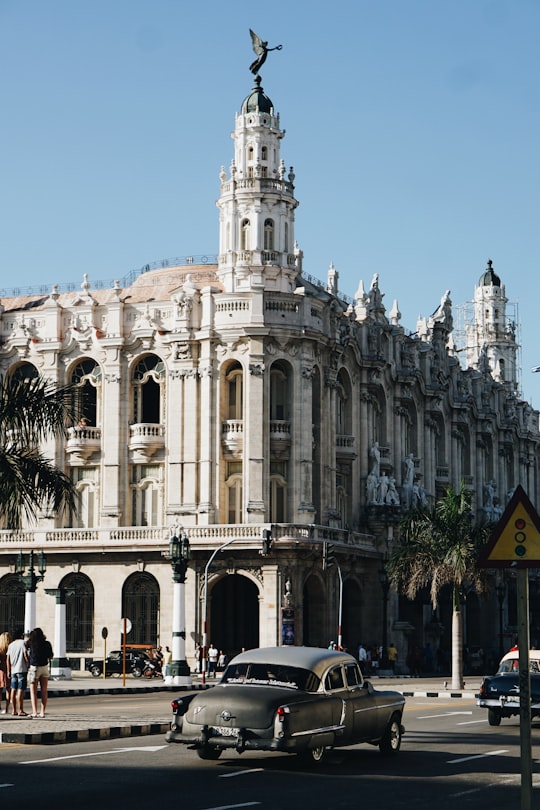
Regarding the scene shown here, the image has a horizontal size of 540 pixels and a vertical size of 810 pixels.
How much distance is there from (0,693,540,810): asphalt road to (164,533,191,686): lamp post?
23.3 metres

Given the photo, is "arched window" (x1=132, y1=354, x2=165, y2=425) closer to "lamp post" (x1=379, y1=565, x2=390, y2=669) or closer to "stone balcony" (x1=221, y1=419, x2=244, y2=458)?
"stone balcony" (x1=221, y1=419, x2=244, y2=458)

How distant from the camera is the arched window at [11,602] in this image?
221 feet

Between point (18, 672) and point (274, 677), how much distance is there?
10.9 metres

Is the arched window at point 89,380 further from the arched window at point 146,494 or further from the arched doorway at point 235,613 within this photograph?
the arched doorway at point 235,613

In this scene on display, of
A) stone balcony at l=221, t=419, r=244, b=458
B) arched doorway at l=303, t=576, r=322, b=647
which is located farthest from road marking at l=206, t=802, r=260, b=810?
arched doorway at l=303, t=576, r=322, b=647

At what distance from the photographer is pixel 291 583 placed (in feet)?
204

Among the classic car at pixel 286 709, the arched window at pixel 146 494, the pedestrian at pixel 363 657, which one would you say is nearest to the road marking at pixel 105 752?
the classic car at pixel 286 709

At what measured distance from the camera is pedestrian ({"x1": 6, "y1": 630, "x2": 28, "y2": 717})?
28812 mm

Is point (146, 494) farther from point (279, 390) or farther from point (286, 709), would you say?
point (286, 709)

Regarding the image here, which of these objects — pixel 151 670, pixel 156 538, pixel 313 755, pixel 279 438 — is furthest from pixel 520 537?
pixel 156 538

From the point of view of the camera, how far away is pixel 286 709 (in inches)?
734

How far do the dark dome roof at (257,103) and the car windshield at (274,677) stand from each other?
51.9m

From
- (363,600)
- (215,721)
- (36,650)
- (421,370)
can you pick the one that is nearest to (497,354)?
(421,370)

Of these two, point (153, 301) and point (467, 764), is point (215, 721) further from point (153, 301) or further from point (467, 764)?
point (153, 301)
